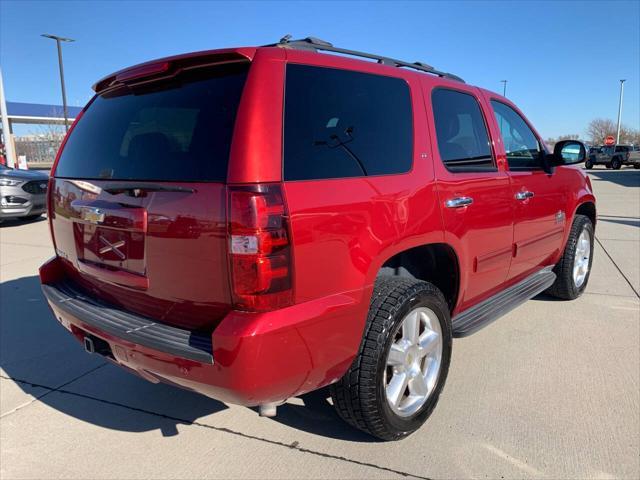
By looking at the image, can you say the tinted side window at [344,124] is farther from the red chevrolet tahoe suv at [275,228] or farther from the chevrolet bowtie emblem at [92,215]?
the chevrolet bowtie emblem at [92,215]

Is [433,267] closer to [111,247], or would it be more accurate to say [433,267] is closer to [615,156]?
[111,247]

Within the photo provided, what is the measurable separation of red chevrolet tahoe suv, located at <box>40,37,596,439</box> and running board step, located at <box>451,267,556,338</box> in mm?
30

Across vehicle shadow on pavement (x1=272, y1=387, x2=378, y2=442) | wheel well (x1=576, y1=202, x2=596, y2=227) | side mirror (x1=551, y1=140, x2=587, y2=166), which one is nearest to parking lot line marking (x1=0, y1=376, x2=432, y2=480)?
vehicle shadow on pavement (x1=272, y1=387, x2=378, y2=442)

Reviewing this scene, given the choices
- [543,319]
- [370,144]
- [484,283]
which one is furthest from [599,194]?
[370,144]

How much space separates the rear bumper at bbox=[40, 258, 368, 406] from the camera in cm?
188

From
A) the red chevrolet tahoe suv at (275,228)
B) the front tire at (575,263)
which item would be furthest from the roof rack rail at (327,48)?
the front tire at (575,263)

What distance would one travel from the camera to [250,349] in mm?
1851

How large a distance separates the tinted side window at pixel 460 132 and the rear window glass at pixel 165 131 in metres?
1.37

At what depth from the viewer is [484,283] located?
329cm

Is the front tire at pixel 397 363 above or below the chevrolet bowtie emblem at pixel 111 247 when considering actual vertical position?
below

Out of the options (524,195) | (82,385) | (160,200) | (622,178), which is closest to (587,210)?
(524,195)

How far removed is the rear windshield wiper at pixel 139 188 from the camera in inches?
79.8

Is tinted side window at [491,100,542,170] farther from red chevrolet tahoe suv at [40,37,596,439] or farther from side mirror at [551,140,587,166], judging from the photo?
red chevrolet tahoe suv at [40,37,596,439]

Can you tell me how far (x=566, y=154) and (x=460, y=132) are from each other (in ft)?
4.76
